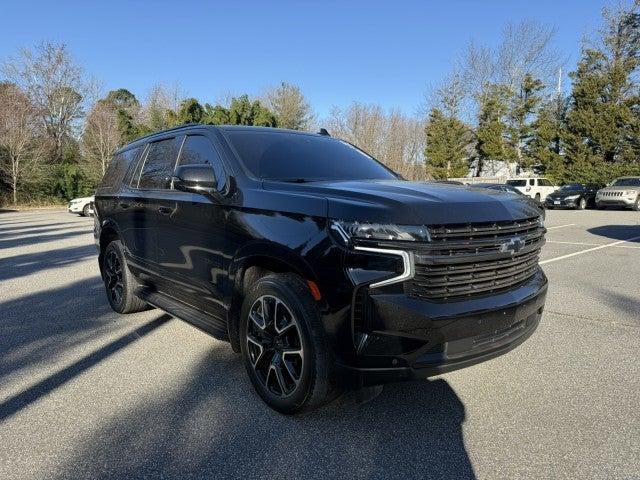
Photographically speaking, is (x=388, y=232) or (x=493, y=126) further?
(x=493, y=126)

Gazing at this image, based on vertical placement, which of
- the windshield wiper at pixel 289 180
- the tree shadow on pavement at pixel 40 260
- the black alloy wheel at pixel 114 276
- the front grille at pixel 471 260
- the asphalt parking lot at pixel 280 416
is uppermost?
the windshield wiper at pixel 289 180

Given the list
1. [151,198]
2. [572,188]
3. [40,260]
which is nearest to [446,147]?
[572,188]

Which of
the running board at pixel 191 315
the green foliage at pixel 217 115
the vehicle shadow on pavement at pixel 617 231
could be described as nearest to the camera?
the running board at pixel 191 315

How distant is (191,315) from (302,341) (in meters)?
1.40

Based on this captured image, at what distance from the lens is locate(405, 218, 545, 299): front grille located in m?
2.61

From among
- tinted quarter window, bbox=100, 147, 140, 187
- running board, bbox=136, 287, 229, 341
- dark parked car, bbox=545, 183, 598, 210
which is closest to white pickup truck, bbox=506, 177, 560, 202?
dark parked car, bbox=545, 183, 598, 210

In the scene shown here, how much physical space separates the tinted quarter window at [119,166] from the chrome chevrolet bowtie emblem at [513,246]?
12.6 ft

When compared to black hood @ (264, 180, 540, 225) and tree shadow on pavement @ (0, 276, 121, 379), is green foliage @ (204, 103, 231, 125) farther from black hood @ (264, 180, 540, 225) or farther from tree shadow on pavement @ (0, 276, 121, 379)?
black hood @ (264, 180, 540, 225)

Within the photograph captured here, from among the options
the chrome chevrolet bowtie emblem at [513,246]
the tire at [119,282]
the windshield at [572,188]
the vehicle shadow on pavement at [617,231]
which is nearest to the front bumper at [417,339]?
the chrome chevrolet bowtie emblem at [513,246]

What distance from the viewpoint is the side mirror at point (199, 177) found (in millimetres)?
3504

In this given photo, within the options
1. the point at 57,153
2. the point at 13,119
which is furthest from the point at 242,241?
the point at 57,153

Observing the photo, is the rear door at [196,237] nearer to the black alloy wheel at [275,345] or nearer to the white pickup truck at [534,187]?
the black alloy wheel at [275,345]

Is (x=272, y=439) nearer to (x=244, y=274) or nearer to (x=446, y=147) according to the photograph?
(x=244, y=274)

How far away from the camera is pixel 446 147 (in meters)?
44.8
